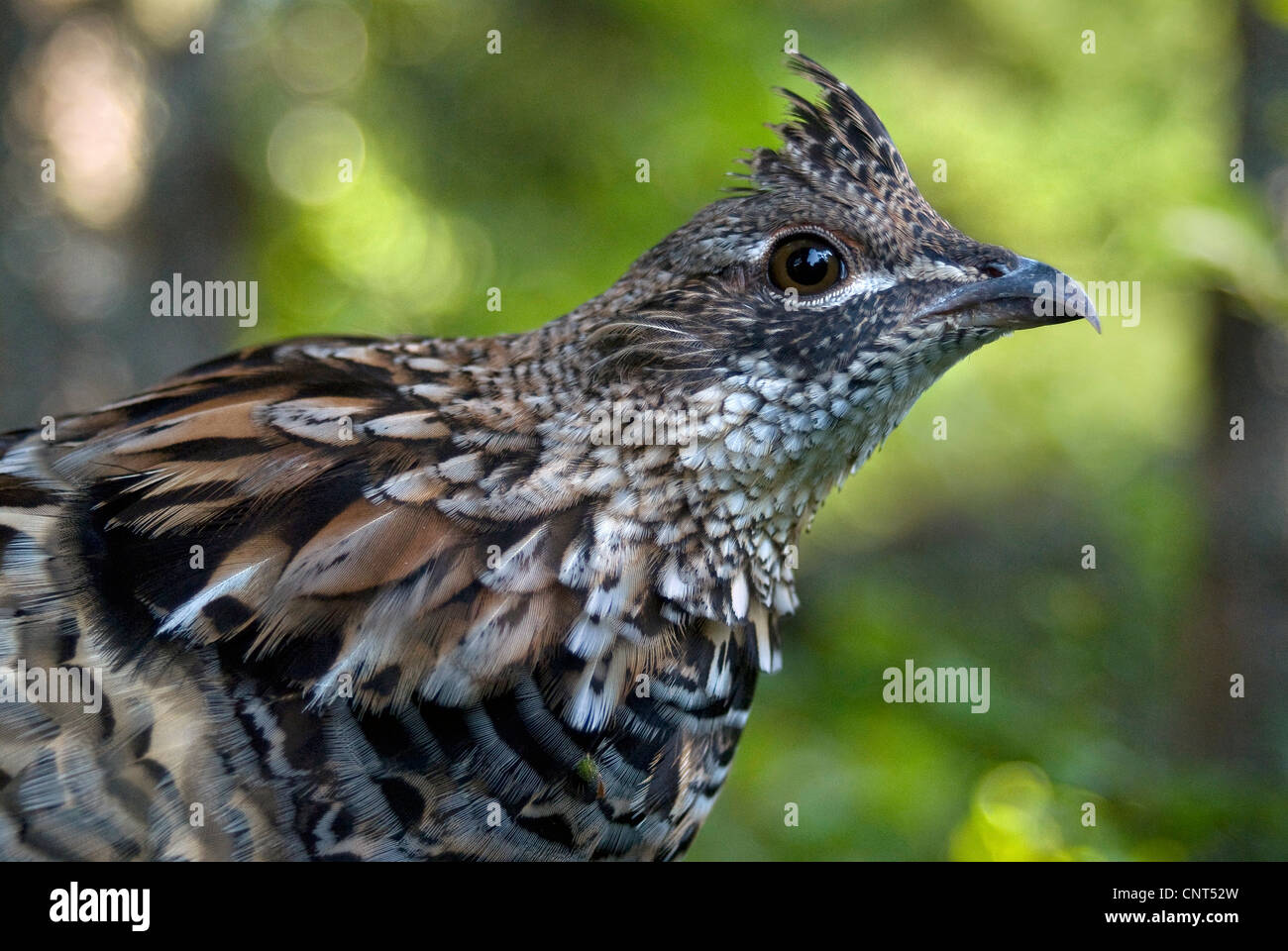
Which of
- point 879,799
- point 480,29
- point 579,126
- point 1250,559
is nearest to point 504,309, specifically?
point 579,126

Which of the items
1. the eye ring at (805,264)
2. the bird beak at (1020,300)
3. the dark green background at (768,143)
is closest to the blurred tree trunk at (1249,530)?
the dark green background at (768,143)

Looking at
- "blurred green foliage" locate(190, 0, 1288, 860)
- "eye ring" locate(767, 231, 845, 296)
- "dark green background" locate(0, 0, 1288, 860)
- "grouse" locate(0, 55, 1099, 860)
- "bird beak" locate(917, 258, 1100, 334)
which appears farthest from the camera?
"dark green background" locate(0, 0, 1288, 860)

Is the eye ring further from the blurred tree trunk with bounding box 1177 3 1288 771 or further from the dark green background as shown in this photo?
the blurred tree trunk with bounding box 1177 3 1288 771

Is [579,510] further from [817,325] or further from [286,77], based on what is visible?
[286,77]

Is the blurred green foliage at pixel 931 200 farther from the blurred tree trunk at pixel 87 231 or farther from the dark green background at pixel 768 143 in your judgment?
the blurred tree trunk at pixel 87 231

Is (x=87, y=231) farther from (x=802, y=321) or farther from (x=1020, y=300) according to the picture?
(x=1020, y=300)

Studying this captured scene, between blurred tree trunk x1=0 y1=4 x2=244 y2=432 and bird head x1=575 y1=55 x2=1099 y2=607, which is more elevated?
blurred tree trunk x1=0 y1=4 x2=244 y2=432

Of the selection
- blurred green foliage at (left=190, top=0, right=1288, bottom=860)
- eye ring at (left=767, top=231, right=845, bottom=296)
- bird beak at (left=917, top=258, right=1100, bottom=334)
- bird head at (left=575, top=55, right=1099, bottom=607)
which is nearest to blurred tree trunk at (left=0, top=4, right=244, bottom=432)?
blurred green foliage at (left=190, top=0, right=1288, bottom=860)
